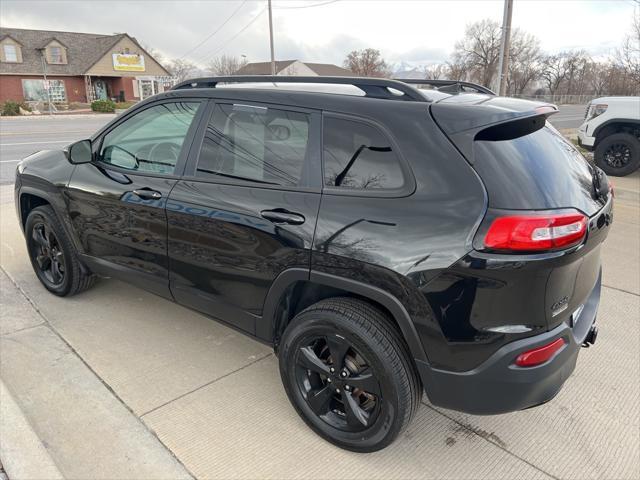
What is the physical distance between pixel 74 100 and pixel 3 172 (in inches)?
1587

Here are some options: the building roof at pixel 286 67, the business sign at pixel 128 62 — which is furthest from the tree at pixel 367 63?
the business sign at pixel 128 62

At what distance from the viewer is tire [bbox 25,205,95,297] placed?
3727 millimetres

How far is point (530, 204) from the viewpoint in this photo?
1.89 metres

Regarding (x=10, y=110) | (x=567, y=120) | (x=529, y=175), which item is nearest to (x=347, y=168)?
(x=529, y=175)

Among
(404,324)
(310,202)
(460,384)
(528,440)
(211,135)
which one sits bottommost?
(528,440)

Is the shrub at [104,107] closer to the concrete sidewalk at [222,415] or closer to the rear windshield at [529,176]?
the concrete sidewalk at [222,415]

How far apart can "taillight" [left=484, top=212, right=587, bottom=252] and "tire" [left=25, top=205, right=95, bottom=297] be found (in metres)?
3.17

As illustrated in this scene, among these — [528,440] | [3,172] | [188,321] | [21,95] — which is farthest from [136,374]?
[21,95]

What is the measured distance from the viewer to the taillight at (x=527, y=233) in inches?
72.6

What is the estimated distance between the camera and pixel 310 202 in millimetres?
2312

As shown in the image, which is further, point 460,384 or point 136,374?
point 136,374

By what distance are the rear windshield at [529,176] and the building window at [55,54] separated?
5006cm

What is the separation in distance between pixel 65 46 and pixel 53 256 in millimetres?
48027

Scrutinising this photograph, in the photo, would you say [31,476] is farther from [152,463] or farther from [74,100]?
[74,100]
